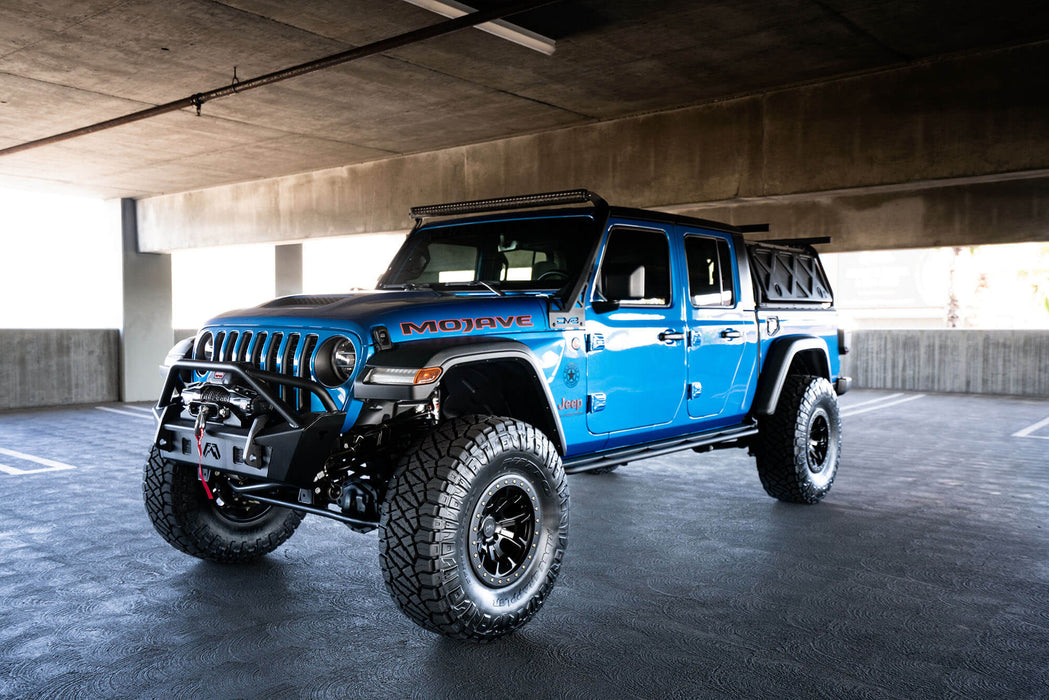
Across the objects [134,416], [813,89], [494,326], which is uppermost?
[813,89]

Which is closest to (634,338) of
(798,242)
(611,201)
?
(798,242)

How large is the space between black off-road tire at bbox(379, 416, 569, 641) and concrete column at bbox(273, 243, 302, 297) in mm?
15250

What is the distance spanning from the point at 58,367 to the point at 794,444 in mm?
13853

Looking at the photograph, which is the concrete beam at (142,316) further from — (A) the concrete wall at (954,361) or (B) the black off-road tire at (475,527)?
(A) the concrete wall at (954,361)

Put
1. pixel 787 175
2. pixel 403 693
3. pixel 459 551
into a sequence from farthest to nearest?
pixel 787 175, pixel 459 551, pixel 403 693

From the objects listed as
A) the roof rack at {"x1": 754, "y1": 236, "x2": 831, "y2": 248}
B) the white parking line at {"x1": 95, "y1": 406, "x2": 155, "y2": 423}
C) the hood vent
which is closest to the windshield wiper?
the hood vent

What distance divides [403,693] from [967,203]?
34.5ft

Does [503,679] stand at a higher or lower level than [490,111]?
lower

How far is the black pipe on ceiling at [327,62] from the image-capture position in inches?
256

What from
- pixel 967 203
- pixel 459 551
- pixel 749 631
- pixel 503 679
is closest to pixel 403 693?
pixel 503 679

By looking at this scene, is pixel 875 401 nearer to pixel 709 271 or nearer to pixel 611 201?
pixel 611 201

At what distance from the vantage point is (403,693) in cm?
346

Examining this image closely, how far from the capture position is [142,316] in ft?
57.1

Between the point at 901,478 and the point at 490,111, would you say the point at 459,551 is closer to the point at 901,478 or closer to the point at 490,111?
the point at 901,478
